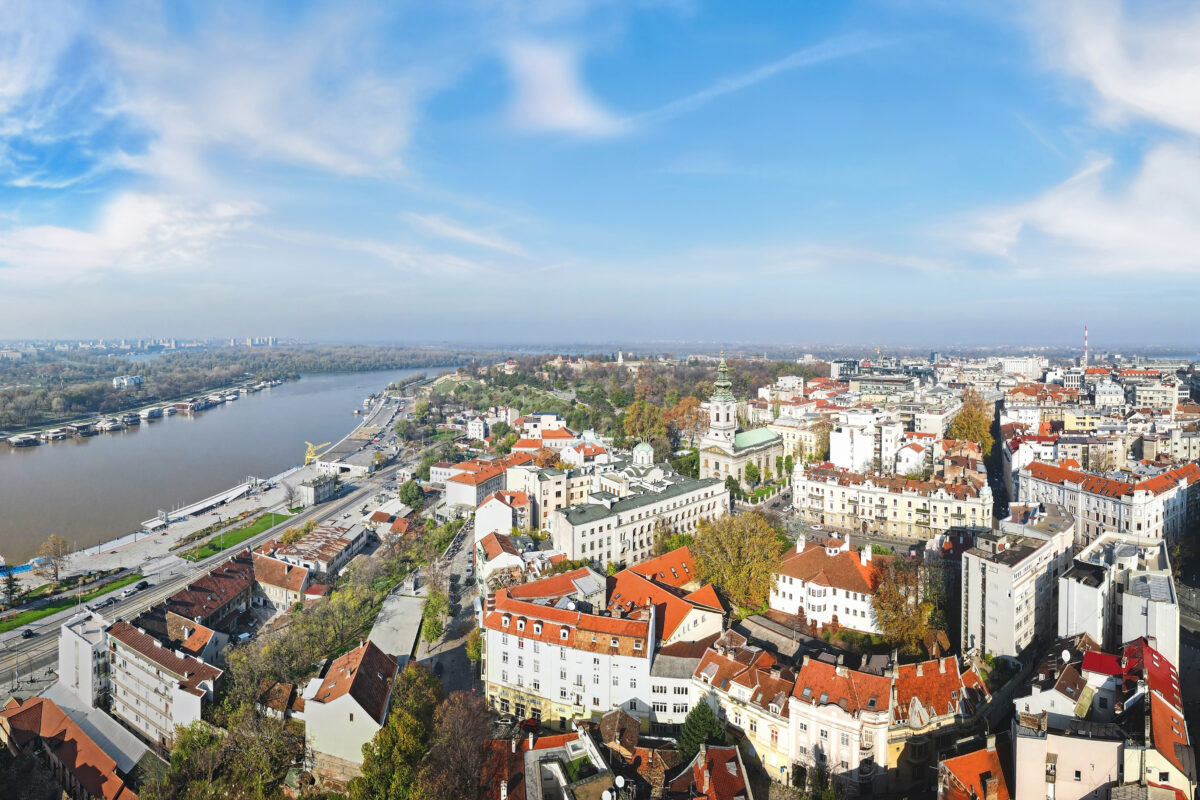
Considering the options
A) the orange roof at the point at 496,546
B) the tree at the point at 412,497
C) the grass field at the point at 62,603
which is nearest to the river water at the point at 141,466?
the grass field at the point at 62,603

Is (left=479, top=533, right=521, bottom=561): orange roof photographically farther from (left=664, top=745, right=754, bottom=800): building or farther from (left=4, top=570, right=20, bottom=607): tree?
(left=4, top=570, right=20, bottom=607): tree

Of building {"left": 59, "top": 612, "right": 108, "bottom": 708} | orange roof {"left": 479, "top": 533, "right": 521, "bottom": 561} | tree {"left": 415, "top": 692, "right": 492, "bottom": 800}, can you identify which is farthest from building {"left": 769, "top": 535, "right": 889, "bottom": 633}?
building {"left": 59, "top": 612, "right": 108, "bottom": 708}

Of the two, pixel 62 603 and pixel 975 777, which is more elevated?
pixel 975 777

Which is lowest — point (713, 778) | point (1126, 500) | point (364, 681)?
point (713, 778)

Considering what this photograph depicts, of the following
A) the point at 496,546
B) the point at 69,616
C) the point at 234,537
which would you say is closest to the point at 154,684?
the point at 69,616

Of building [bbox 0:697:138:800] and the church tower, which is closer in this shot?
building [bbox 0:697:138:800]

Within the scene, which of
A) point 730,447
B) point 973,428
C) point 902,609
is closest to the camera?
point 902,609

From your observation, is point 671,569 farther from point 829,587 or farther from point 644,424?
point 644,424
